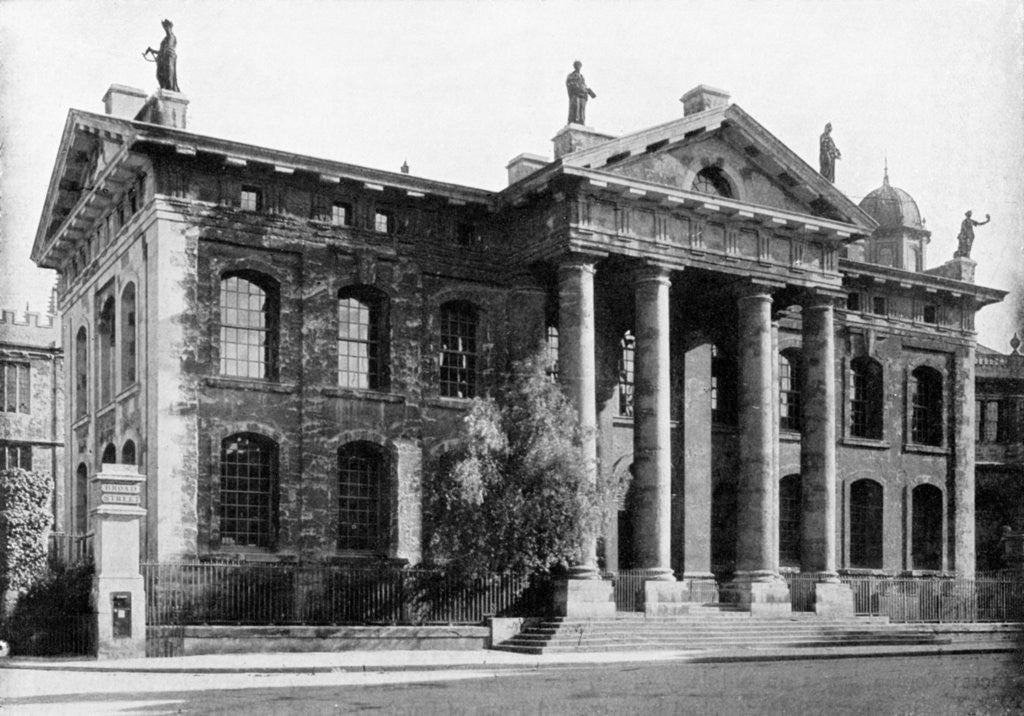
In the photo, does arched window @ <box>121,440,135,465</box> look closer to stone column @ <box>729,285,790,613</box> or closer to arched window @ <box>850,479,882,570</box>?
stone column @ <box>729,285,790,613</box>

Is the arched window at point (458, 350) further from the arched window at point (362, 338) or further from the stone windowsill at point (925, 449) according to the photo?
the stone windowsill at point (925, 449)

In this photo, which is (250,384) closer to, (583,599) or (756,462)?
(583,599)

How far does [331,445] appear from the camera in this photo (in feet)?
93.7

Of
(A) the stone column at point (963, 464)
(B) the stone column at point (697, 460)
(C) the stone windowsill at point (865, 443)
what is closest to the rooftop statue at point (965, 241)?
(A) the stone column at point (963, 464)

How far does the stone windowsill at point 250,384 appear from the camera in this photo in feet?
89.6

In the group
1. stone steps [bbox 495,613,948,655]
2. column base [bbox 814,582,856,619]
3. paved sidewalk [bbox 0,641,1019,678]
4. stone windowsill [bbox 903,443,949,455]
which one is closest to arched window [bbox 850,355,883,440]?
stone windowsill [bbox 903,443,949,455]

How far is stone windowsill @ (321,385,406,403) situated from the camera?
28672 millimetres

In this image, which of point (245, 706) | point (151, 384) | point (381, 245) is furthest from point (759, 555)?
point (245, 706)

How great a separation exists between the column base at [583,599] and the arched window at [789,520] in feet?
33.9

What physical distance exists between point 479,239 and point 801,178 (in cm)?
848

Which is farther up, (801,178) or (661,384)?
(801,178)

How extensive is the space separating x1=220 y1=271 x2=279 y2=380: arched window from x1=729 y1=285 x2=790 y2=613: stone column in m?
11.7

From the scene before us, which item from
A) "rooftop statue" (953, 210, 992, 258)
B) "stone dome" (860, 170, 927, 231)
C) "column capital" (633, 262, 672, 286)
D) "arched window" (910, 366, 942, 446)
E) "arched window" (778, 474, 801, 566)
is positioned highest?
"stone dome" (860, 170, 927, 231)

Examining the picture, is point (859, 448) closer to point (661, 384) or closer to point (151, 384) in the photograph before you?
point (661, 384)
